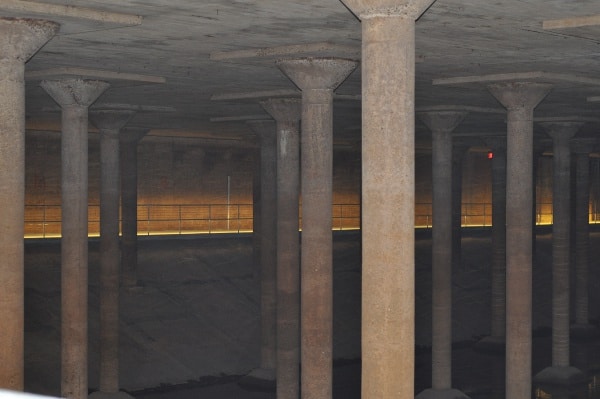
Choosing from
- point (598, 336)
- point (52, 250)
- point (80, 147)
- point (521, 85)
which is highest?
point (521, 85)

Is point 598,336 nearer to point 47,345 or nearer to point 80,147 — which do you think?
point 47,345

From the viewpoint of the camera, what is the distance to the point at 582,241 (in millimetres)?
36406

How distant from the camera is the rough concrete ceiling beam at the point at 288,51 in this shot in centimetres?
1547

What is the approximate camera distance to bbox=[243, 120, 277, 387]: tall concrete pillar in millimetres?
27453

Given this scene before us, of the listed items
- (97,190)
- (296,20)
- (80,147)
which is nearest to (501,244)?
(97,190)

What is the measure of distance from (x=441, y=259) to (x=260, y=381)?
5.93m

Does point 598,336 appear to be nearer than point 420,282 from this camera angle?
Yes

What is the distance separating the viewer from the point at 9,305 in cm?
1337

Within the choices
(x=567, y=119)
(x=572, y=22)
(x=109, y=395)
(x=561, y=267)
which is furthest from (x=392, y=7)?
(x=567, y=119)

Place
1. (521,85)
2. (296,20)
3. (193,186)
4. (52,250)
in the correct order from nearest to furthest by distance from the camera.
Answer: (296,20), (521,85), (52,250), (193,186)

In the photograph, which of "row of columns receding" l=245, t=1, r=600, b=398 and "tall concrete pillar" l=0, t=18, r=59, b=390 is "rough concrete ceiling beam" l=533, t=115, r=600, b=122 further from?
"tall concrete pillar" l=0, t=18, r=59, b=390

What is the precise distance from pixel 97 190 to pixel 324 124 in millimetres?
22506

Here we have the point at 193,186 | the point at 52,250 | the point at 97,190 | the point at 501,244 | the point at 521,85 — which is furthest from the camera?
the point at 193,186

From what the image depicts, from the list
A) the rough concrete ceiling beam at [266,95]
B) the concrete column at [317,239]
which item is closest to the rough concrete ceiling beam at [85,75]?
the rough concrete ceiling beam at [266,95]
